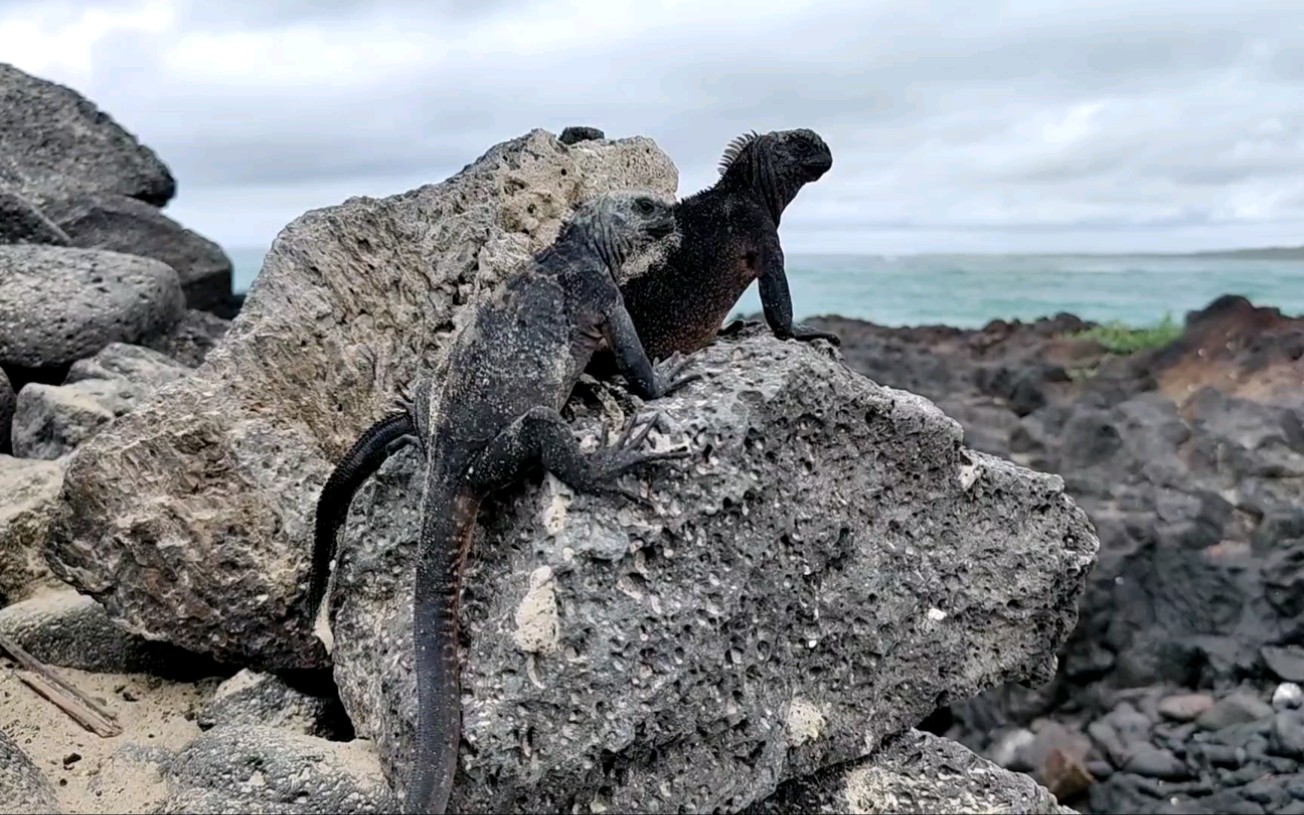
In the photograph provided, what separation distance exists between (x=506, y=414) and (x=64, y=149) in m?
6.14

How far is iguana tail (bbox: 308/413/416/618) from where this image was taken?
304 centimetres

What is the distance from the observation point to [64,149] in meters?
7.46

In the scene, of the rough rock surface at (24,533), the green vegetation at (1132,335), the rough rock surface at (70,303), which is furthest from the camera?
the green vegetation at (1132,335)

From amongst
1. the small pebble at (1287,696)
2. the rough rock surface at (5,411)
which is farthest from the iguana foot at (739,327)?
the small pebble at (1287,696)

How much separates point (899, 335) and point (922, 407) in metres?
10.5

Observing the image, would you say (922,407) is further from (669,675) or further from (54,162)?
(54,162)

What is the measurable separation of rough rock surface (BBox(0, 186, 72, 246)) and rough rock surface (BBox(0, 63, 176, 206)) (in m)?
0.87

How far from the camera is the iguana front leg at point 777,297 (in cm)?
346

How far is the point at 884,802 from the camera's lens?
3.02 metres

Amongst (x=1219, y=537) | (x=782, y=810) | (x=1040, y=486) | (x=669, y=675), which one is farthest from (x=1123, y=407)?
(x=669, y=675)

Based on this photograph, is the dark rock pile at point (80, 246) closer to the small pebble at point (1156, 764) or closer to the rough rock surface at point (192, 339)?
the rough rock surface at point (192, 339)

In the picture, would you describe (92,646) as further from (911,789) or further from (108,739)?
(911,789)

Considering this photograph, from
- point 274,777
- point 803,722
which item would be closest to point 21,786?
point 274,777

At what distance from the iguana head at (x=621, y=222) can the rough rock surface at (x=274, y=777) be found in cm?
134
